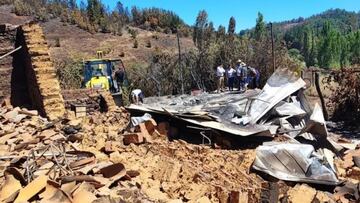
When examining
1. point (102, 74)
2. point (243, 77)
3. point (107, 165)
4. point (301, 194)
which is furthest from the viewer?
point (102, 74)

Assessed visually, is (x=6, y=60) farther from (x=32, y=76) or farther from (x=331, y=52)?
(x=331, y=52)

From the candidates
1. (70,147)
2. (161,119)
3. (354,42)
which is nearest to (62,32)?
(161,119)

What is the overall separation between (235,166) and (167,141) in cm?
188

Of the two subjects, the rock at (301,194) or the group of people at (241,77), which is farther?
the group of people at (241,77)

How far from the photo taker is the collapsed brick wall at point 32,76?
1020 centimetres

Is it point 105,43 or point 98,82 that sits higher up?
point 105,43

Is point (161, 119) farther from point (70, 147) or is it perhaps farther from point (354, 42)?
point (354, 42)

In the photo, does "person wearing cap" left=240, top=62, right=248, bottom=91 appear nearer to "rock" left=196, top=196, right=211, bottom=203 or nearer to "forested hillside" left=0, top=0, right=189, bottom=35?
"rock" left=196, top=196, right=211, bottom=203

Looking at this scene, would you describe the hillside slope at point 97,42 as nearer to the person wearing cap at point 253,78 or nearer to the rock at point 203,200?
the person wearing cap at point 253,78

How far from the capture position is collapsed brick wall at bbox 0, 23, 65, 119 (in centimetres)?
1020

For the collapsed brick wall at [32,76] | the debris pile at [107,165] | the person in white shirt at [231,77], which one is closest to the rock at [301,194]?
the debris pile at [107,165]

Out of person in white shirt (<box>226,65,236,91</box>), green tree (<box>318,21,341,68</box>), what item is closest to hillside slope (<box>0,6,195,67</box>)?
person in white shirt (<box>226,65,236,91</box>)

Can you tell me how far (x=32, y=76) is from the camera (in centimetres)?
1052

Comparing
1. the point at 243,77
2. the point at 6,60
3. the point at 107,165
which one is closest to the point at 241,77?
the point at 243,77
